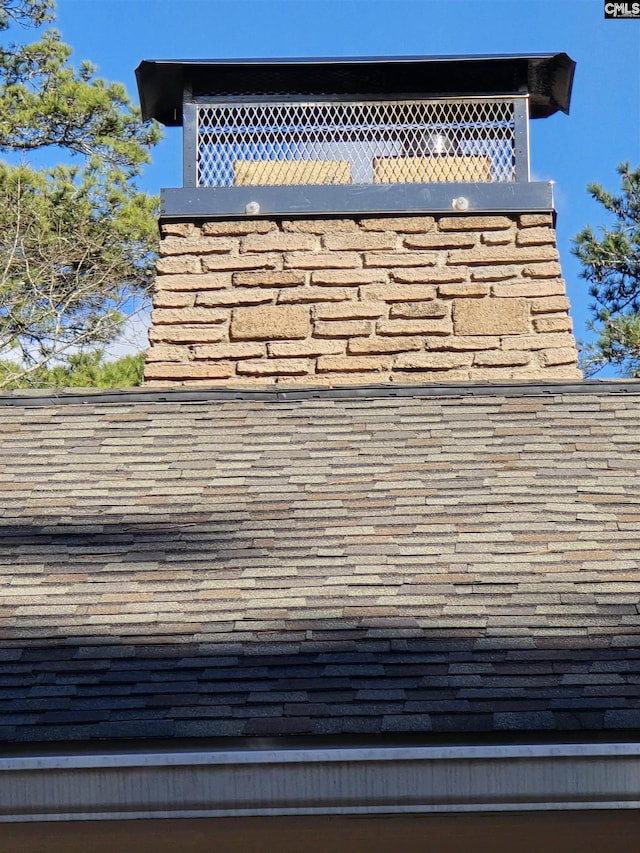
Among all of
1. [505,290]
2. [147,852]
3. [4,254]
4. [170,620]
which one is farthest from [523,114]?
[4,254]

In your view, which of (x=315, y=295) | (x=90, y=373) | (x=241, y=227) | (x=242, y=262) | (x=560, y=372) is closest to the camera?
(x=560, y=372)

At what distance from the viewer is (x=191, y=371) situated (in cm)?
632

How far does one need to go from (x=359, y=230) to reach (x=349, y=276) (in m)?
0.30

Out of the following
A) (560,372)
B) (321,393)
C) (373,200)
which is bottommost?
(321,393)

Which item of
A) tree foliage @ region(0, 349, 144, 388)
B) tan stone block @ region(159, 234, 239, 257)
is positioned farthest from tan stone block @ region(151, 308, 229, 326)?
tree foliage @ region(0, 349, 144, 388)

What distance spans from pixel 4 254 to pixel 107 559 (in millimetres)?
13227

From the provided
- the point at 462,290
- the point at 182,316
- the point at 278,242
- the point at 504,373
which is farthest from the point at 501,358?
the point at 182,316

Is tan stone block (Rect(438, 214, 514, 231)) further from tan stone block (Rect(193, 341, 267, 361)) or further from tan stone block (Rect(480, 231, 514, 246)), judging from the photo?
tan stone block (Rect(193, 341, 267, 361))

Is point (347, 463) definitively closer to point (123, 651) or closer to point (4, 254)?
point (123, 651)

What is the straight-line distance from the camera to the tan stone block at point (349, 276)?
21.1 feet

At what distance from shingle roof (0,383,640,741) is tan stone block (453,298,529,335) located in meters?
0.95

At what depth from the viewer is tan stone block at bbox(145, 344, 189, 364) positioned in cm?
632

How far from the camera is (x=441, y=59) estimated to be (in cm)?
668

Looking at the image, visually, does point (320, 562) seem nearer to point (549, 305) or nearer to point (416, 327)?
point (416, 327)
